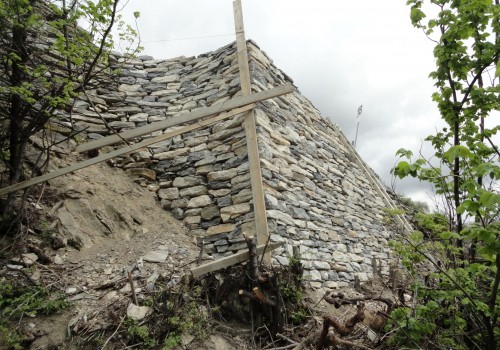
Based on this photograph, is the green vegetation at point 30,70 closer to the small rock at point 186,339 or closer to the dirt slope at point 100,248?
the dirt slope at point 100,248

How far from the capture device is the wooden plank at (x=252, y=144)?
409 cm

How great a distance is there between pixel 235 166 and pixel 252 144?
1.32 ft

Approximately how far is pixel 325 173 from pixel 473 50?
3487 mm

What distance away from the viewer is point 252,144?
4559 mm

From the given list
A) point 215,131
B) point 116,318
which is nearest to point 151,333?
point 116,318

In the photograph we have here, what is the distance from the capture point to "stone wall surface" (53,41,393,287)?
4512 millimetres

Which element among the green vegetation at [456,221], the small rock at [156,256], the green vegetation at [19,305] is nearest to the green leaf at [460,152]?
the green vegetation at [456,221]

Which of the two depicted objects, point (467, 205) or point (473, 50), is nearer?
point (467, 205)

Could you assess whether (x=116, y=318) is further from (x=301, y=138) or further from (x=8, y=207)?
(x=301, y=138)

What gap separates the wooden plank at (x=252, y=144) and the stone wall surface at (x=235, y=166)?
0.13 m

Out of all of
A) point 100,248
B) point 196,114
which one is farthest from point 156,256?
point 196,114

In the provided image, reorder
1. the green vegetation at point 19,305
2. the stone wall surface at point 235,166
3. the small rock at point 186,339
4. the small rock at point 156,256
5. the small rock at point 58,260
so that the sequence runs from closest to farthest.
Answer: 1. the green vegetation at point 19,305
2. the small rock at point 186,339
3. the small rock at point 58,260
4. the small rock at point 156,256
5. the stone wall surface at point 235,166

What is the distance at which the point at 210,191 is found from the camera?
188 inches

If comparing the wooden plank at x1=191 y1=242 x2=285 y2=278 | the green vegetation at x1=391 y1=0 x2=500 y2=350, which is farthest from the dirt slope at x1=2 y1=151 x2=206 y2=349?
the green vegetation at x1=391 y1=0 x2=500 y2=350
